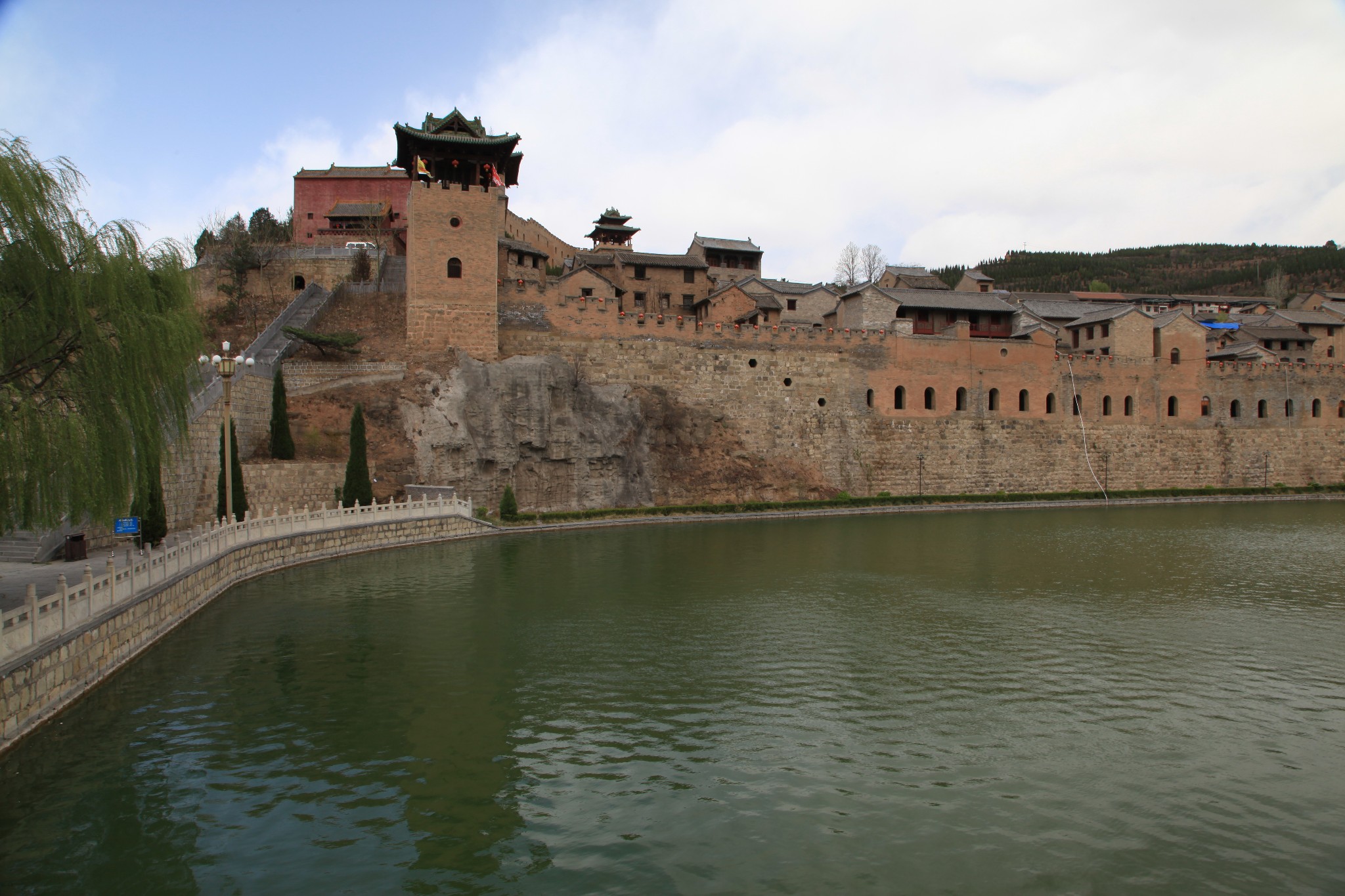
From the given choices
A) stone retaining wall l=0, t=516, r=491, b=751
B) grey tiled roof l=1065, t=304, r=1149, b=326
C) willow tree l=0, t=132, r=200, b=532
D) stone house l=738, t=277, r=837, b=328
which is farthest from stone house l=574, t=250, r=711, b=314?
willow tree l=0, t=132, r=200, b=532

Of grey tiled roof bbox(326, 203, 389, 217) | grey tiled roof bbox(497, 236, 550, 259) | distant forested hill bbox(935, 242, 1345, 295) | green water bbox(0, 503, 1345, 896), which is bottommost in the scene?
green water bbox(0, 503, 1345, 896)

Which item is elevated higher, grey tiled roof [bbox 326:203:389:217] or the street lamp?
grey tiled roof [bbox 326:203:389:217]

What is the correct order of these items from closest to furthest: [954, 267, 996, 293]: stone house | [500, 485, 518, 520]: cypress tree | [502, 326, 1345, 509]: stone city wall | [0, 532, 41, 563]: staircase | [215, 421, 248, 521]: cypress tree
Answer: [0, 532, 41, 563]: staircase → [215, 421, 248, 521]: cypress tree → [500, 485, 518, 520]: cypress tree → [502, 326, 1345, 509]: stone city wall → [954, 267, 996, 293]: stone house

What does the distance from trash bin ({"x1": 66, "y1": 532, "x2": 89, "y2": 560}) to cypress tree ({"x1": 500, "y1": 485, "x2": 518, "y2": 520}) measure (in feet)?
45.2

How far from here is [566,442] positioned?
32.0 metres

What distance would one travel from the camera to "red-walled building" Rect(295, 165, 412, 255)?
147 feet

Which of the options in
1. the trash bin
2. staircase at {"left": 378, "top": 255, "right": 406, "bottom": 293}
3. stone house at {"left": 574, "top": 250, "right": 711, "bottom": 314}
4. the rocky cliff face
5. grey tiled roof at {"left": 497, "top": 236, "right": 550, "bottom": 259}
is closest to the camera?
the trash bin

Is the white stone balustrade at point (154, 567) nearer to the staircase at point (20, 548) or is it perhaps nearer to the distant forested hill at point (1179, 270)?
the staircase at point (20, 548)

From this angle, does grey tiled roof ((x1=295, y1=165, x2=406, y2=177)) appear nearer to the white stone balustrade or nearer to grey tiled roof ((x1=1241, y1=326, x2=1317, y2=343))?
the white stone balustrade

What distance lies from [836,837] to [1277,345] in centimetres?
5991

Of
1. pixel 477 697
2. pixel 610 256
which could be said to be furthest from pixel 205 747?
pixel 610 256

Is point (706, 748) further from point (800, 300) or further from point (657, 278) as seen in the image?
point (800, 300)

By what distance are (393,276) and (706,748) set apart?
3260 cm

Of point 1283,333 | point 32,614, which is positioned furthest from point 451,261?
point 1283,333
